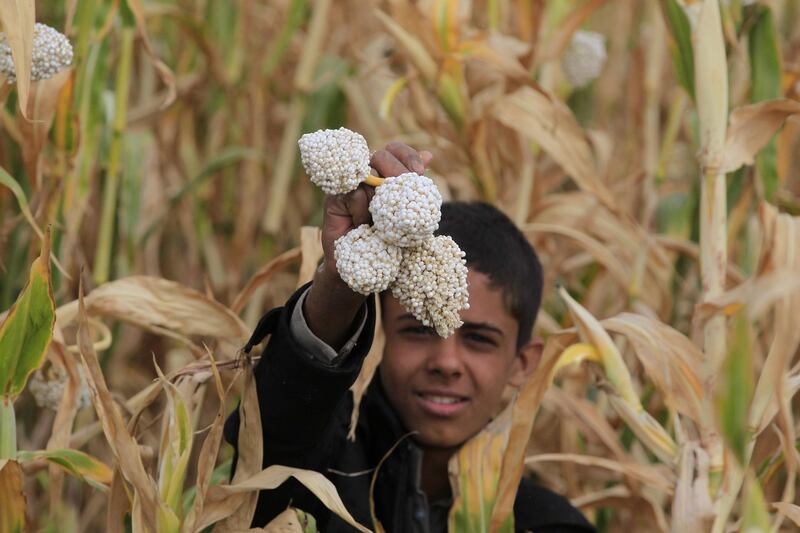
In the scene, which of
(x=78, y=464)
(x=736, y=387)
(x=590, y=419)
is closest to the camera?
(x=736, y=387)

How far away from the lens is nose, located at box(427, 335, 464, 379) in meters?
1.53

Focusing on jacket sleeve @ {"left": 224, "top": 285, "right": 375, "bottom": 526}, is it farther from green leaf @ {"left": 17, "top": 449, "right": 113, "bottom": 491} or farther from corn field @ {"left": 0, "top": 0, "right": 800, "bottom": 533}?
green leaf @ {"left": 17, "top": 449, "right": 113, "bottom": 491}

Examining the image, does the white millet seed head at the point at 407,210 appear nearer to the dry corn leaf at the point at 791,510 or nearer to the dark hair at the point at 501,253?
the dry corn leaf at the point at 791,510

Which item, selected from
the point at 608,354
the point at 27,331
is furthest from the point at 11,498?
the point at 608,354

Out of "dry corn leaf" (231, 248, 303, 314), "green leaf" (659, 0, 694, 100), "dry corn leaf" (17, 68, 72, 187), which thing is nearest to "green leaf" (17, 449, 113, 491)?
"dry corn leaf" (231, 248, 303, 314)

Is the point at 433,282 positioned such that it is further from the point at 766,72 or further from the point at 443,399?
the point at 766,72

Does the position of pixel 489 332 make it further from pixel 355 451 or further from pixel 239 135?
pixel 239 135

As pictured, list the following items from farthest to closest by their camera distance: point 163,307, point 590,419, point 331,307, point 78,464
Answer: point 590,419 → point 163,307 → point 78,464 → point 331,307

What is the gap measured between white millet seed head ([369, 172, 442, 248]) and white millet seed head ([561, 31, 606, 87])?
1.41 meters

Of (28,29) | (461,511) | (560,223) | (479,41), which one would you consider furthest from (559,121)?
(28,29)

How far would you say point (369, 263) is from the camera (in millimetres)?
916

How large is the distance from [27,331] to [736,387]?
697 mm

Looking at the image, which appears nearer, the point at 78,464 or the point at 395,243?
the point at 395,243

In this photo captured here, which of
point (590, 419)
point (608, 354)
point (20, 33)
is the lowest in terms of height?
point (590, 419)
